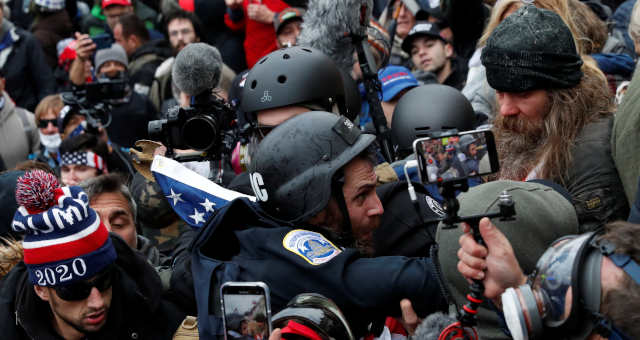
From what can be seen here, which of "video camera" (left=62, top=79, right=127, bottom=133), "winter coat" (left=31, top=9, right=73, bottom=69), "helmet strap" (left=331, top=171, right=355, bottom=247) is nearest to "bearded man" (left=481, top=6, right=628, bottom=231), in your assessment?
"helmet strap" (left=331, top=171, right=355, bottom=247)

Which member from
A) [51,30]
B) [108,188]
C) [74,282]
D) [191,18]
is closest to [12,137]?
[191,18]

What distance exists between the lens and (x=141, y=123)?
7.71 metres

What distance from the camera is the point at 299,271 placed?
2.82m

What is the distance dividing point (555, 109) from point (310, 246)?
126 centimetres

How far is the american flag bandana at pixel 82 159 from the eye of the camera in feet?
20.5

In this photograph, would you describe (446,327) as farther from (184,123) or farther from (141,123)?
(141,123)

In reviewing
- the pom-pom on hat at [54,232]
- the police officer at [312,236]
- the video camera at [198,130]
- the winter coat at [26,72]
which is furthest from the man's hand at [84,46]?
the police officer at [312,236]

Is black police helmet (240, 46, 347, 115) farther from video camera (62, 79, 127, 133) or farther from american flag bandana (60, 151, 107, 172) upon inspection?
video camera (62, 79, 127, 133)

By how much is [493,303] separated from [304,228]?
0.92 meters

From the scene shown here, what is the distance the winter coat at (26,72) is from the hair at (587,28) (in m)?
6.74

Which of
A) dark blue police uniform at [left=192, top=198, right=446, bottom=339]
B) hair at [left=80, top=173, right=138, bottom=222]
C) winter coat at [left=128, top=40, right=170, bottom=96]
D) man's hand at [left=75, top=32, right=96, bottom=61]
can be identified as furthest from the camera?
winter coat at [left=128, top=40, right=170, bottom=96]

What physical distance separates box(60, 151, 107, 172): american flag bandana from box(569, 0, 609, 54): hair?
365 centimetres

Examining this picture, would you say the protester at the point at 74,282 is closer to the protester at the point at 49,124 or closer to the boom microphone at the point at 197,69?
the boom microphone at the point at 197,69

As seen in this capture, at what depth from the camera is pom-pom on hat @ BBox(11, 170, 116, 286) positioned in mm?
3404
